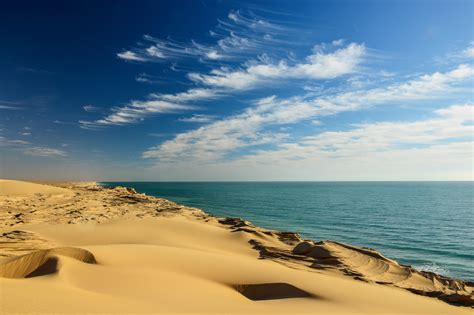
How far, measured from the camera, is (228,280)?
6660 millimetres

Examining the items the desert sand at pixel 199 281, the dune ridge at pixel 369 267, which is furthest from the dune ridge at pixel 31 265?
the dune ridge at pixel 369 267

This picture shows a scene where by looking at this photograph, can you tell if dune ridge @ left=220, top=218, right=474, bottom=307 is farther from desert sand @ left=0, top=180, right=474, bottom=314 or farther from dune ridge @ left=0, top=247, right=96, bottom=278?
dune ridge @ left=0, top=247, right=96, bottom=278

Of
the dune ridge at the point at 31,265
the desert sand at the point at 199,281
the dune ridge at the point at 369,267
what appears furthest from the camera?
the dune ridge at the point at 369,267

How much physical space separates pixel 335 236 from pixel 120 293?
22690 millimetres

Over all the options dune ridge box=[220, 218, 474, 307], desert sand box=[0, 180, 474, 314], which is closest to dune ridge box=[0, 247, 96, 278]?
desert sand box=[0, 180, 474, 314]

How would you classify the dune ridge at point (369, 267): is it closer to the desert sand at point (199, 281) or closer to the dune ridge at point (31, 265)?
the desert sand at point (199, 281)

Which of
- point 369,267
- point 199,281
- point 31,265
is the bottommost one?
point 369,267

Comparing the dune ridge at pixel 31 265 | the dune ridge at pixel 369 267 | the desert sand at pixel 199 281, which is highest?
the dune ridge at pixel 31 265

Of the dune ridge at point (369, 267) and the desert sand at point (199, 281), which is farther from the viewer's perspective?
the dune ridge at point (369, 267)

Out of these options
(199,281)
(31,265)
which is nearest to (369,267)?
(199,281)

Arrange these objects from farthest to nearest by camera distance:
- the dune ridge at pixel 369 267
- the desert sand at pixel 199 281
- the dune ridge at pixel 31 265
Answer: the dune ridge at pixel 369 267 < the dune ridge at pixel 31 265 < the desert sand at pixel 199 281

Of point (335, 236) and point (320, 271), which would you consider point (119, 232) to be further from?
point (335, 236)

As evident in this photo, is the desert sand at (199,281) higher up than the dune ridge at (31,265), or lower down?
lower down

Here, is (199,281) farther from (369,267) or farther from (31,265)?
(369,267)
